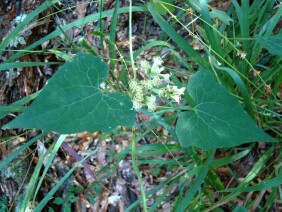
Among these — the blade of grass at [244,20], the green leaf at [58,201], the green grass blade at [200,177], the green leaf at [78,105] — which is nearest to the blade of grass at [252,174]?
the green grass blade at [200,177]


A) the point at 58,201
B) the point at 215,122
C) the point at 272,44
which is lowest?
the point at 58,201

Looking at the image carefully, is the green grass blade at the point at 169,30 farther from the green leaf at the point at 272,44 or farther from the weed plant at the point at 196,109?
the green leaf at the point at 272,44

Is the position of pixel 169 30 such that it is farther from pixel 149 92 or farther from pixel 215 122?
pixel 215 122

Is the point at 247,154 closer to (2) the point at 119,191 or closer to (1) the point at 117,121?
(2) the point at 119,191

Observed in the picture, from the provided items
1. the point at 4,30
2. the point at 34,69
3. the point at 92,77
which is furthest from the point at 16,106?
the point at 4,30

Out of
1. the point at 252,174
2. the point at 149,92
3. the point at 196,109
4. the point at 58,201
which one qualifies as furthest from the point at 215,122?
the point at 58,201
